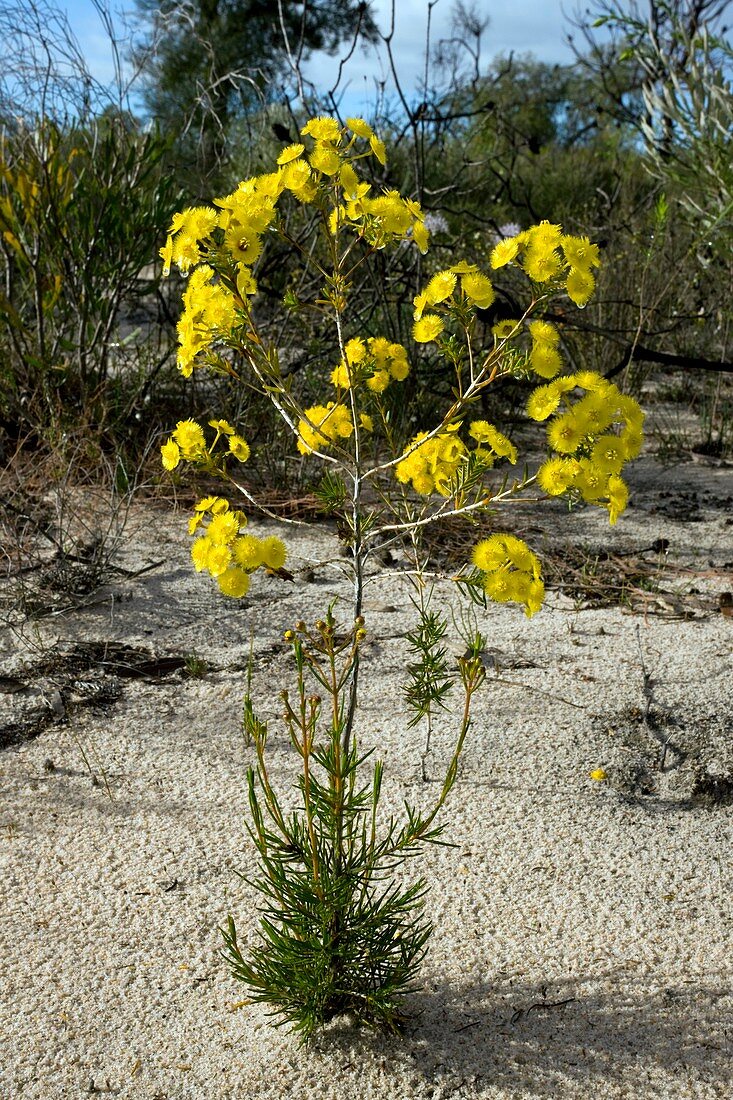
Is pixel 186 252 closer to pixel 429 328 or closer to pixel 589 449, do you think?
pixel 429 328

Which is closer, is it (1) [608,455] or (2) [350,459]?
(1) [608,455]

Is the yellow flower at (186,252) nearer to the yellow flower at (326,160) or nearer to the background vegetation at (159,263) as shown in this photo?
the yellow flower at (326,160)

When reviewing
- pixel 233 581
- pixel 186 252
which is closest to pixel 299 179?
pixel 186 252

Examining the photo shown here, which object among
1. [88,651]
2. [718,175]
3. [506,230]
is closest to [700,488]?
[718,175]


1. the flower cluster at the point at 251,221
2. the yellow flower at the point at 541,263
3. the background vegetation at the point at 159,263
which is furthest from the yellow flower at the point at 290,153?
the background vegetation at the point at 159,263

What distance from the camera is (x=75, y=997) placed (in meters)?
1.91

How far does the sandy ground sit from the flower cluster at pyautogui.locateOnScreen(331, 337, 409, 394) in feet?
1.10

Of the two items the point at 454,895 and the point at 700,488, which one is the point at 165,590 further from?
the point at 700,488

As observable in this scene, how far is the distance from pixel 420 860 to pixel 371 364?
1.13 metres

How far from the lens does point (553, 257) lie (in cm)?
154

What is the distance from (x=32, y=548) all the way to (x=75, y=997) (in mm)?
2042

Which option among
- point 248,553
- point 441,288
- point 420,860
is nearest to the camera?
point 248,553

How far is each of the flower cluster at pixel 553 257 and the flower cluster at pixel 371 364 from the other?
307 millimetres

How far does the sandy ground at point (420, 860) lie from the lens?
1.78m
